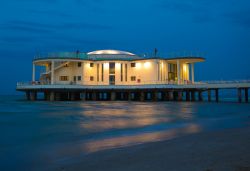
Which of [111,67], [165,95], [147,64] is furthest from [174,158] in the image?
[165,95]

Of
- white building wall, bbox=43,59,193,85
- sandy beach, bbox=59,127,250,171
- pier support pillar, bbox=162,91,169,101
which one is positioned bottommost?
sandy beach, bbox=59,127,250,171

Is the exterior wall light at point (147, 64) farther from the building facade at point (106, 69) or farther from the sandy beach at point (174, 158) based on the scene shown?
the sandy beach at point (174, 158)

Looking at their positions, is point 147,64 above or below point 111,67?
above

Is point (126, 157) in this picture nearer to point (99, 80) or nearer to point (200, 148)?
point (200, 148)

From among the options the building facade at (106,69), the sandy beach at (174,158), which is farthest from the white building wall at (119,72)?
the sandy beach at (174,158)

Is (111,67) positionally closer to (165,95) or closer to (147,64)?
(147,64)

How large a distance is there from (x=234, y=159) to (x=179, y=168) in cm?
126

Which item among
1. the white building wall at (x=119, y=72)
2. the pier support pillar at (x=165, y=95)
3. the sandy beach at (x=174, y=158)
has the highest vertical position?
the white building wall at (x=119, y=72)

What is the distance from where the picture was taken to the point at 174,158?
6285mm

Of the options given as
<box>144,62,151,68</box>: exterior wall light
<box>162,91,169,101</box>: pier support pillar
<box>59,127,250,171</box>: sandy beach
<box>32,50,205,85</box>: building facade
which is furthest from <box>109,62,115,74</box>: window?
<box>59,127,250,171</box>: sandy beach

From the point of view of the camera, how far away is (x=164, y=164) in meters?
5.80

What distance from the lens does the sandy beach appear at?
5.46m

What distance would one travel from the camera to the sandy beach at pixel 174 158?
546 cm

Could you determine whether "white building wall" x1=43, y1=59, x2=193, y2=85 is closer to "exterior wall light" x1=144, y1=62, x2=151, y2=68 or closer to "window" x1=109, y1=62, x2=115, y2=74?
"exterior wall light" x1=144, y1=62, x2=151, y2=68
